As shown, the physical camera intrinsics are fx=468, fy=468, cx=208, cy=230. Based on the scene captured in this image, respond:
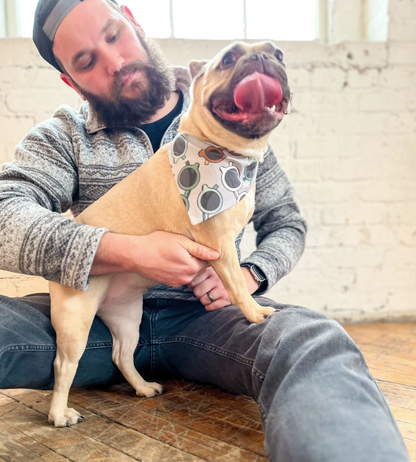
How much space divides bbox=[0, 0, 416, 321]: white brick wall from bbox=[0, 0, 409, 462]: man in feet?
1.99

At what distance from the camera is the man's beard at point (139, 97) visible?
136 centimetres

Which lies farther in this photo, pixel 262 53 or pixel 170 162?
pixel 170 162

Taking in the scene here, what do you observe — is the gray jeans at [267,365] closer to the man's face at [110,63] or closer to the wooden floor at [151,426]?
the wooden floor at [151,426]

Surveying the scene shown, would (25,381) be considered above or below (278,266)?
below

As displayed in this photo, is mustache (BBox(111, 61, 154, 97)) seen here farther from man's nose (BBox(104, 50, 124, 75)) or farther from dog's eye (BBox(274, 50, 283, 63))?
dog's eye (BBox(274, 50, 283, 63))

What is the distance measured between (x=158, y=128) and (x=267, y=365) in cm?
83

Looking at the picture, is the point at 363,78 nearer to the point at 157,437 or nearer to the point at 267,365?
the point at 267,365

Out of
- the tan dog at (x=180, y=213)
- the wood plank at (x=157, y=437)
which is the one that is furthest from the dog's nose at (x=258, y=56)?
the wood plank at (x=157, y=437)

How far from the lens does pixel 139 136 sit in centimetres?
141

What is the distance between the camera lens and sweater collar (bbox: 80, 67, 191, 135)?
1.42 m

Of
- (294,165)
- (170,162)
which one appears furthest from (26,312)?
(294,165)

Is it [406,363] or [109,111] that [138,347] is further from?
[406,363]

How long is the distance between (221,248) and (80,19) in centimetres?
80

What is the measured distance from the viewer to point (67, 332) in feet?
3.54
